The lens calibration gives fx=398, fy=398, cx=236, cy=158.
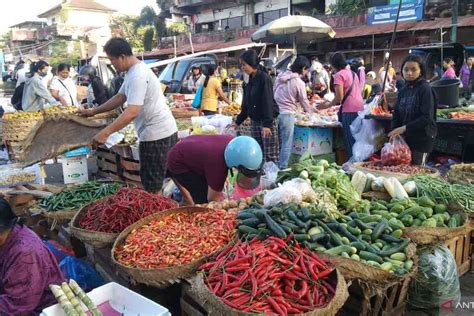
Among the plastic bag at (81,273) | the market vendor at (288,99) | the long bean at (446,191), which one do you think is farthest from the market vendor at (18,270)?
the market vendor at (288,99)

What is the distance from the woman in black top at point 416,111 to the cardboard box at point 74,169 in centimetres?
500

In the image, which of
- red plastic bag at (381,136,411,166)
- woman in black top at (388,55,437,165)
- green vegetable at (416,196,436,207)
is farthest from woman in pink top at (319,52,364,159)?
green vegetable at (416,196,436,207)

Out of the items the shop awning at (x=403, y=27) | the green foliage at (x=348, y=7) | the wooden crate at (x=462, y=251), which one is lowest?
the wooden crate at (x=462, y=251)

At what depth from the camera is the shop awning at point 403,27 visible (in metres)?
15.1

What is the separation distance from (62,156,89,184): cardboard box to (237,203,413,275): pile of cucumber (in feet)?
14.9

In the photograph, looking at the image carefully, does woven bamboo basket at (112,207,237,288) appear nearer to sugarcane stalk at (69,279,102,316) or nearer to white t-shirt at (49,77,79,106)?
sugarcane stalk at (69,279,102,316)

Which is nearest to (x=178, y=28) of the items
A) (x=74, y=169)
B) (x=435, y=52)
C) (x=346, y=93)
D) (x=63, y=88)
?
(x=63, y=88)

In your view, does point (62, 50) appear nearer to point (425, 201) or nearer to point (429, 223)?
point (425, 201)

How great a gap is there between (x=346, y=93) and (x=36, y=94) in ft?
20.3

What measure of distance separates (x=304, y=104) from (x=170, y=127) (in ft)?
10.7

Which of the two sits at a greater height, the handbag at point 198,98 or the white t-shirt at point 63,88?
the white t-shirt at point 63,88

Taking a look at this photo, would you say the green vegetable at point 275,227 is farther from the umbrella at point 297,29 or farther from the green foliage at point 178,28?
the green foliage at point 178,28

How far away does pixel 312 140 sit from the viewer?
23.7 feet

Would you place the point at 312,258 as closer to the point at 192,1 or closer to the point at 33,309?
the point at 33,309
